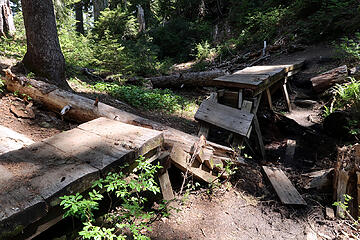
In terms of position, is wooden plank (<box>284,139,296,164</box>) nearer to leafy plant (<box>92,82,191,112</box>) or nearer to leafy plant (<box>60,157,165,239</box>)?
leafy plant (<box>92,82,191,112</box>)

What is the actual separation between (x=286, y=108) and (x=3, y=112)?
8.21 m

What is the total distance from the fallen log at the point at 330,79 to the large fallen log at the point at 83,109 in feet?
17.9

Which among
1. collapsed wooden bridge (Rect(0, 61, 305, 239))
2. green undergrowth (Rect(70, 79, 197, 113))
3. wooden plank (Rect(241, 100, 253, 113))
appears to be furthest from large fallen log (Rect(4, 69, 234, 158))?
green undergrowth (Rect(70, 79, 197, 113))

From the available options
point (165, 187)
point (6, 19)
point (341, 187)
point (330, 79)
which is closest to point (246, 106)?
point (341, 187)

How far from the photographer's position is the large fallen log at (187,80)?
9.57 m

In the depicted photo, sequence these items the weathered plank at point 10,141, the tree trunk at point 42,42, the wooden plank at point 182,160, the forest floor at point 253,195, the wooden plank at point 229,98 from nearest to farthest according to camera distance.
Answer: the weathered plank at point 10,141 → the forest floor at point 253,195 → the wooden plank at point 182,160 → the wooden plank at point 229,98 → the tree trunk at point 42,42

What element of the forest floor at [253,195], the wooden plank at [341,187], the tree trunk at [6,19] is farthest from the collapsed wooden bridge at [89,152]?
the tree trunk at [6,19]

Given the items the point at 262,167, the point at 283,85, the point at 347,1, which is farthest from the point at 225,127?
the point at 347,1

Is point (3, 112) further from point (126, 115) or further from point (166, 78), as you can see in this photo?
point (166, 78)

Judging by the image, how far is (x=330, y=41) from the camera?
33.2 feet

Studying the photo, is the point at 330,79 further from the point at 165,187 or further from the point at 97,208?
the point at 97,208

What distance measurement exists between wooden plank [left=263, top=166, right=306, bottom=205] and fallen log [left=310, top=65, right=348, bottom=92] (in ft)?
14.5

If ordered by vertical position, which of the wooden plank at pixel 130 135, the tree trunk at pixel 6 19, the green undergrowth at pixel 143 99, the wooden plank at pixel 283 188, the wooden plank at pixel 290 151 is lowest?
the wooden plank at pixel 290 151

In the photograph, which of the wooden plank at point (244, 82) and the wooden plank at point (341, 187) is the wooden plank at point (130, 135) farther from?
the wooden plank at point (244, 82)
